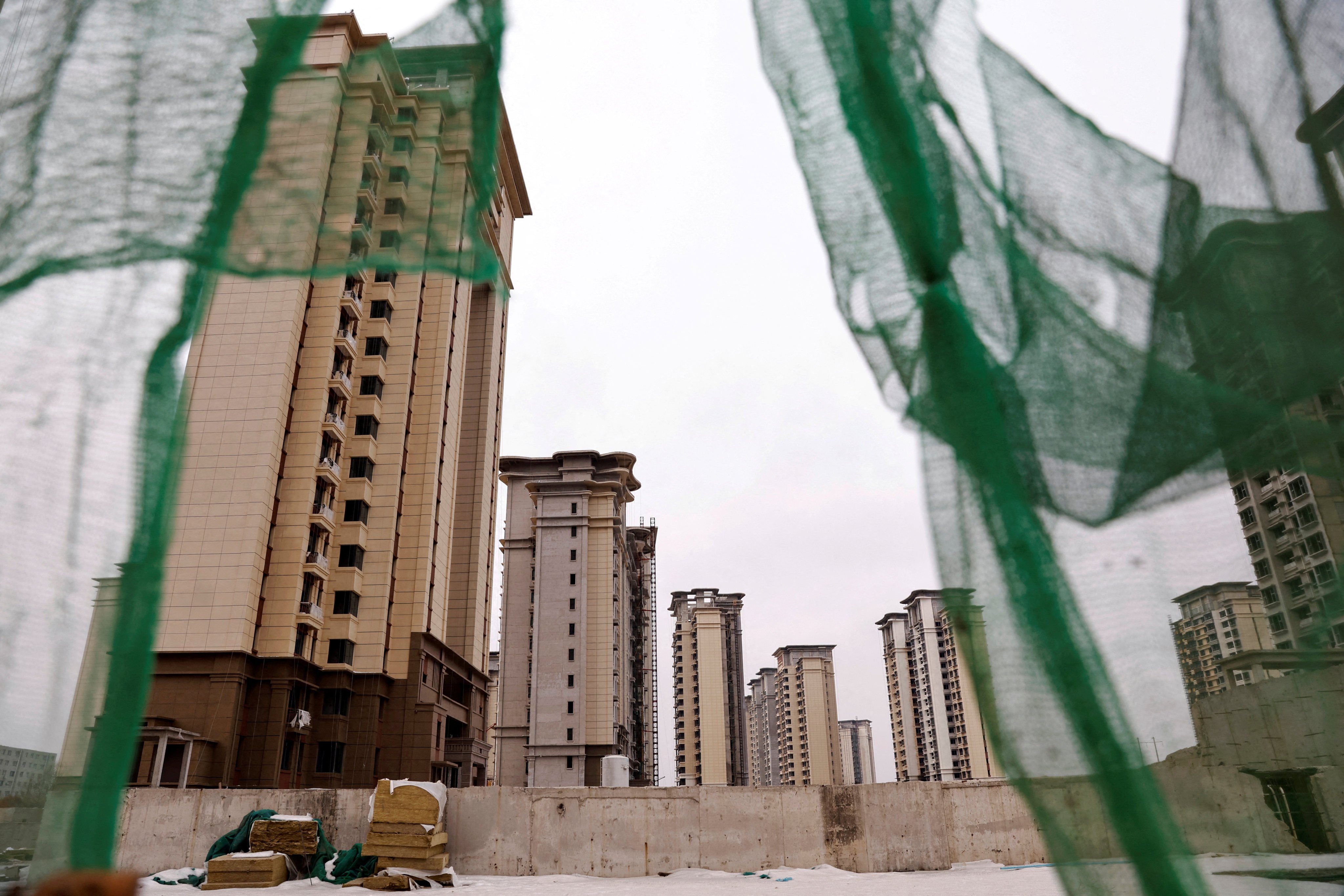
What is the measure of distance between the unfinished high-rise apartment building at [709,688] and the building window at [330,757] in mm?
52811

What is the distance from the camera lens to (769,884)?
1159 centimetres

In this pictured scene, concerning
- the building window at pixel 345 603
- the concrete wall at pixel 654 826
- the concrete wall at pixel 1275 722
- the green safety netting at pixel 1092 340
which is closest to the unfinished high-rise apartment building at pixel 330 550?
the building window at pixel 345 603

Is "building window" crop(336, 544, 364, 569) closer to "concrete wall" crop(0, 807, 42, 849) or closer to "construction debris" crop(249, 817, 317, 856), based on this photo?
"construction debris" crop(249, 817, 317, 856)

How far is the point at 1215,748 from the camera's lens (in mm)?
1927

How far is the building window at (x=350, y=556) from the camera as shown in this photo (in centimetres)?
2617

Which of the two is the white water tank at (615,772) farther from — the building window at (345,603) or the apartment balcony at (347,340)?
the apartment balcony at (347,340)

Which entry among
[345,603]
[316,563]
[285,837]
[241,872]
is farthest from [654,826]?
[345,603]

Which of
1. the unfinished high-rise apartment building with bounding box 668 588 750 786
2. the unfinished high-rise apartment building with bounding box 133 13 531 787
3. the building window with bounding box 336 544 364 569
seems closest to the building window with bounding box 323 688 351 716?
the unfinished high-rise apartment building with bounding box 133 13 531 787

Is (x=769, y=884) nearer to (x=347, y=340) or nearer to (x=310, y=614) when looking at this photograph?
(x=310, y=614)

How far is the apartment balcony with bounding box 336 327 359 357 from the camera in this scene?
26.7 metres

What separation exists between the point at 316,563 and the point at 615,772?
1226cm

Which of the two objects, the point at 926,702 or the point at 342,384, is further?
the point at 926,702

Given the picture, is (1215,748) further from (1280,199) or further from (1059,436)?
(1280,199)

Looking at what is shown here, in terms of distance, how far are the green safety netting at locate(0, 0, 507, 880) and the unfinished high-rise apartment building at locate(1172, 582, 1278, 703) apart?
3061 mm
